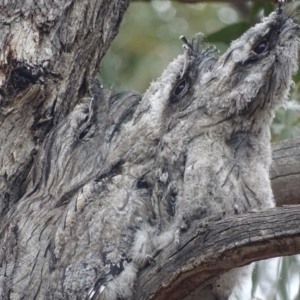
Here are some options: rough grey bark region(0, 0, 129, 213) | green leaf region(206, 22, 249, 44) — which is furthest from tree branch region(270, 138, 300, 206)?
green leaf region(206, 22, 249, 44)

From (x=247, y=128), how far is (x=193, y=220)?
39 centimetres

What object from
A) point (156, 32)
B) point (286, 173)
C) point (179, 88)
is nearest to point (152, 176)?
point (179, 88)

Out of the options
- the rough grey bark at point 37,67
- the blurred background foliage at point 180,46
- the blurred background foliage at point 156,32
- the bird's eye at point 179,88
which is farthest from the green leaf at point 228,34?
the bird's eye at point 179,88

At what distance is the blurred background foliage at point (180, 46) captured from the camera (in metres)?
3.81

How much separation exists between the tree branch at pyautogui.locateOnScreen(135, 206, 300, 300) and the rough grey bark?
2.52 ft

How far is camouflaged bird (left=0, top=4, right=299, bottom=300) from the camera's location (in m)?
2.33

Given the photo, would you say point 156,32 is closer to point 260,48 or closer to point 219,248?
point 260,48

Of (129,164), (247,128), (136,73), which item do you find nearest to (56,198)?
(129,164)

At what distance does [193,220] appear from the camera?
236 centimetres

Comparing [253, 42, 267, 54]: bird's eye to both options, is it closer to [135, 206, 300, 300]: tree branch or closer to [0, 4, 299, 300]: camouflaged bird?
[0, 4, 299, 300]: camouflaged bird

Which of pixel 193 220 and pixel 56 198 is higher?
pixel 56 198

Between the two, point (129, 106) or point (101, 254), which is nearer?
point (101, 254)

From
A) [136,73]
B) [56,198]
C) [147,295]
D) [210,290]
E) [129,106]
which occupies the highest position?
[136,73]

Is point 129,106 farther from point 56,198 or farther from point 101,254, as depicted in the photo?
point 101,254
